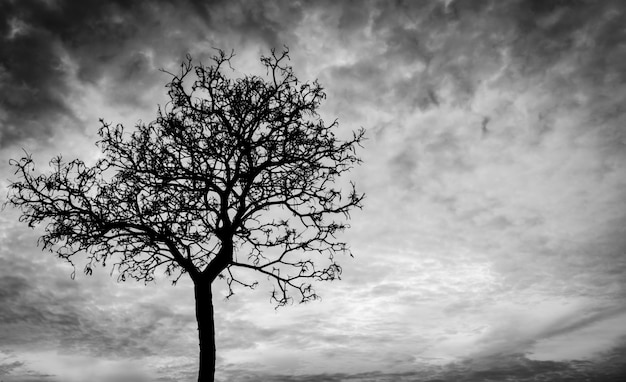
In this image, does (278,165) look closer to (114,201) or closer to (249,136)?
(249,136)

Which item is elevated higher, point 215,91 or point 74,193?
point 215,91

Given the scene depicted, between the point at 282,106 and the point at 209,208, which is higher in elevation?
the point at 282,106

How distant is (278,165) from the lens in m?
13.8

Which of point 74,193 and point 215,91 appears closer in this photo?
point 74,193

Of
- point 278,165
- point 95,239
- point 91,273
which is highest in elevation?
point 278,165

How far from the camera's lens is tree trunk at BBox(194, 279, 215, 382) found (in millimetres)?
11938

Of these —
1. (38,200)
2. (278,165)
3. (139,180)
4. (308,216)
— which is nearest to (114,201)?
(139,180)

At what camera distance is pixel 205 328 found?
1235 centimetres

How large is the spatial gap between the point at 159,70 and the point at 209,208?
433 cm

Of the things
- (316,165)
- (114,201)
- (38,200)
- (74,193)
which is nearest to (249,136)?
(316,165)

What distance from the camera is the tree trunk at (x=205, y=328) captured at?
470 inches

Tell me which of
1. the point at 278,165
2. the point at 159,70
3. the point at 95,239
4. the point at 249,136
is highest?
the point at 159,70

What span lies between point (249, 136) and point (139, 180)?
3492 mm

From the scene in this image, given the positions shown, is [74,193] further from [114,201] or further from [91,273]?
[91,273]
